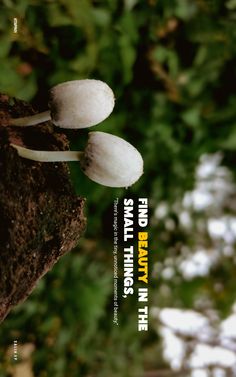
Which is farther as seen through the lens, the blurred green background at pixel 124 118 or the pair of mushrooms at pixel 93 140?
the blurred green background at pixel 124 118

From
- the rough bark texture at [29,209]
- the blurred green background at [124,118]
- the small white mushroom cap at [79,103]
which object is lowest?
the rough bark texture at [29,209]

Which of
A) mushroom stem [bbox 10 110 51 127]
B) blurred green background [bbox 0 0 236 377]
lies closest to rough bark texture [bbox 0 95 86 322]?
mushroom stem [bbox 10 110 51 127]

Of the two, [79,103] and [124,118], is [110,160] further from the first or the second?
[124,118]

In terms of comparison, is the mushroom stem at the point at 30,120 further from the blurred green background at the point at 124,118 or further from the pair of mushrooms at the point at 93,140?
the blurred green background at the point at 124,118

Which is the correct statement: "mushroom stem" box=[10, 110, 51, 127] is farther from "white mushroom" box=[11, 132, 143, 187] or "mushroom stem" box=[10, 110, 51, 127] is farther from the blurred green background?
the blurred green background

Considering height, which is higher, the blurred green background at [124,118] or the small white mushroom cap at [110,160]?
the blurred green background at [124,118]

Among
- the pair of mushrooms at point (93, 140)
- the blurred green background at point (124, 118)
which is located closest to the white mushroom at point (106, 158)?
the pair of mushrooms at point (93, 140)

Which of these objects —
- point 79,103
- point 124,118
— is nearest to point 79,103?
point 79,103

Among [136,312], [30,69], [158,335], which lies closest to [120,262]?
[136,312]
